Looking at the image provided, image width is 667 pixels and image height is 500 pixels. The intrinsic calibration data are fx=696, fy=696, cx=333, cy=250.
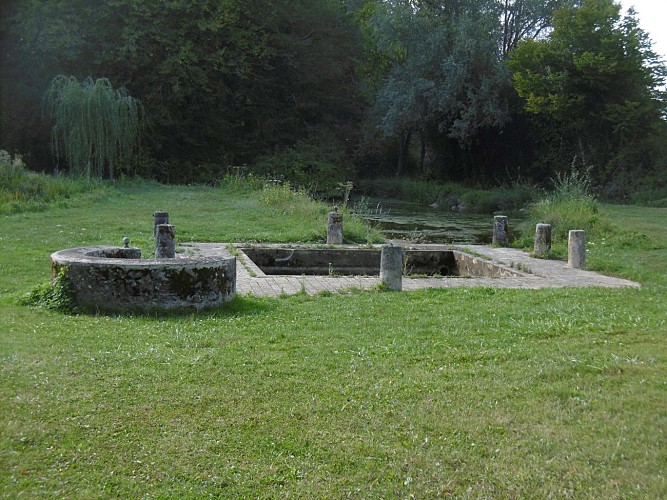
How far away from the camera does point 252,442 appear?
13.1 feet

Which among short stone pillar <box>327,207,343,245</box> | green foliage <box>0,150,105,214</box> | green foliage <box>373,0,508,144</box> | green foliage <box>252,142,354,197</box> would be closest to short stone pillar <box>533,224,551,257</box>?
short stone pillar <box>327,207,343,245</box>

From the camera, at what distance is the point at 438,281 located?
10.9m

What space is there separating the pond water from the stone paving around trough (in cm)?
573

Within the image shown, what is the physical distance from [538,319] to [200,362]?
3.56 metres

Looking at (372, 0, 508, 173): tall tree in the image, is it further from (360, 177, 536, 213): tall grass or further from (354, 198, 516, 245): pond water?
(354, 198, 516, 245): pond water

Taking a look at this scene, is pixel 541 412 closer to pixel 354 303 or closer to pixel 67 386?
pixel 67 386

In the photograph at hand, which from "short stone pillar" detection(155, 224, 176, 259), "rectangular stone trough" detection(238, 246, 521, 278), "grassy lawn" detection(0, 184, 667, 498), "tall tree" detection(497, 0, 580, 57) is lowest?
"rectangular stone trough" detection(238, 246, 521, 278)

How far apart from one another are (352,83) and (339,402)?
41819 mm

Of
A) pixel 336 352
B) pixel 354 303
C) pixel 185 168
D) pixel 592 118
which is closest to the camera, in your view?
pixel 336 352

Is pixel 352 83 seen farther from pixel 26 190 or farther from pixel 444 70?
pixel 26 190

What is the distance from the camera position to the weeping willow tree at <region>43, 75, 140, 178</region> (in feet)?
92.5

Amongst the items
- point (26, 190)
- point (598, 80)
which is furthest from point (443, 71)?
point (26, 190)

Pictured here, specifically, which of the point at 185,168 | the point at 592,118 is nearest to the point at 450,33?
the point at 592,118

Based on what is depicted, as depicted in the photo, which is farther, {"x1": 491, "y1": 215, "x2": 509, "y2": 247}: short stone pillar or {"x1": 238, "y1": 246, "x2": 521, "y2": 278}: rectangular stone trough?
{"x1": 491, "y1": 215, "x2": 509, "y2": 247}: short stone pillar
